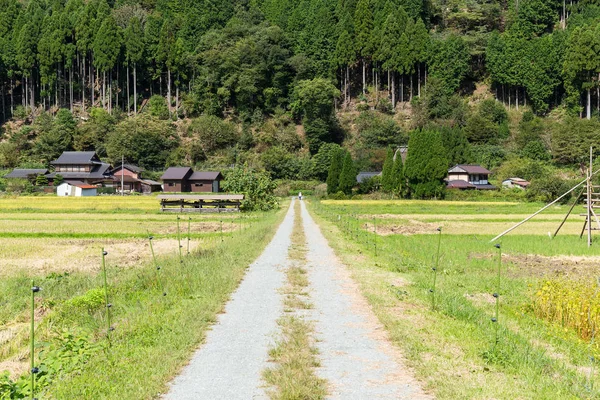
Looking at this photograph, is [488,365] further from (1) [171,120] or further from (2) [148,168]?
(1) [171,120]

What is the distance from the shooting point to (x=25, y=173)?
212ft

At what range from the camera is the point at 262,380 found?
548 cm

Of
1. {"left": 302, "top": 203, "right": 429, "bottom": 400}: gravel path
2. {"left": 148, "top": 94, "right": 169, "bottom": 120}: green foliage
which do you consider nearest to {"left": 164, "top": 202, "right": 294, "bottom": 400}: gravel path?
{"left": 302, "top": 203, "right": 429, "bottom": 400}: gravel path

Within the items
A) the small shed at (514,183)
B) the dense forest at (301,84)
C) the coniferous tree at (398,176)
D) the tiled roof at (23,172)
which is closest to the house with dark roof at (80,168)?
the tiled roof at (23,172)

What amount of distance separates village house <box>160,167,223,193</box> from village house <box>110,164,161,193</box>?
10.7ft

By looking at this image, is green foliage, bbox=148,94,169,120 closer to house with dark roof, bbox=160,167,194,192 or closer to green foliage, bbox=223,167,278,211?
house with dark roof, bbox=160,167,194,192

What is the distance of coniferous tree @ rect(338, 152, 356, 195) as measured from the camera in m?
59.4

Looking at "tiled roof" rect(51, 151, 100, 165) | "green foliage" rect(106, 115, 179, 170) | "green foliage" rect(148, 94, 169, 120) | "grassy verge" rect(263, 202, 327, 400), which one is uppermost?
"green foliage" rect(148, 94, 169, 120)

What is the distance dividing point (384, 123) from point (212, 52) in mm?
30895

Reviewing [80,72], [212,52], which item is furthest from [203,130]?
[80,72]

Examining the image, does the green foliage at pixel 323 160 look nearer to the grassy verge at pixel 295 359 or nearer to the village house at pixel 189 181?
the village house at pixel 189 181

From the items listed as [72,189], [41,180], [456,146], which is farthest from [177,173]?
[456,146]

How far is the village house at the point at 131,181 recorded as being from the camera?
220 feet

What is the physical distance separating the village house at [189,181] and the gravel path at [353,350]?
56160 mm
